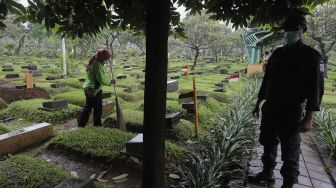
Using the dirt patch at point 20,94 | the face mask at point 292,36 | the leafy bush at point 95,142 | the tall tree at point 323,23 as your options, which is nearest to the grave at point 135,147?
the leafy bush at point 95,142

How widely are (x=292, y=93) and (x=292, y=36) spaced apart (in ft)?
1.90

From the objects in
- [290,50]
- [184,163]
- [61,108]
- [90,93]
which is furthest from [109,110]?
[290,50]

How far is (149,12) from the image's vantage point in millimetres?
1805

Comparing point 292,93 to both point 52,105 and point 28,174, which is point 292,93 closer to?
point 28,174

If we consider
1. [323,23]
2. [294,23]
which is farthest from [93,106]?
[323,23]

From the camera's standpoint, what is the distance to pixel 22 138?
470cm

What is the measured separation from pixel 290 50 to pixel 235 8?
2.39ft

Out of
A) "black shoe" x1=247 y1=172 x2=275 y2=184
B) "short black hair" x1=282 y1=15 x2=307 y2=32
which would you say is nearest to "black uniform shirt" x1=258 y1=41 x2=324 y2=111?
"short black hair" x1=282 y1=15 x2=307 y2=32

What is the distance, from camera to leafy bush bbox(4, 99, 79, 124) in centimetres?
665

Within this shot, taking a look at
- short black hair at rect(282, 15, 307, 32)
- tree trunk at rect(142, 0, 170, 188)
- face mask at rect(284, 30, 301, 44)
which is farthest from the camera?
face mask at rect(284, 30, 301, 44)

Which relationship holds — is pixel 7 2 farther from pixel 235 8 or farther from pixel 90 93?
pixel 90 93

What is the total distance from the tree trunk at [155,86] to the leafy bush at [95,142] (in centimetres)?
231

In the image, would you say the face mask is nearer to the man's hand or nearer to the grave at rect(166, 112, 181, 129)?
the man's hand

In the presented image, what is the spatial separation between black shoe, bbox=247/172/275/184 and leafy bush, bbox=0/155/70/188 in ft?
7.45
